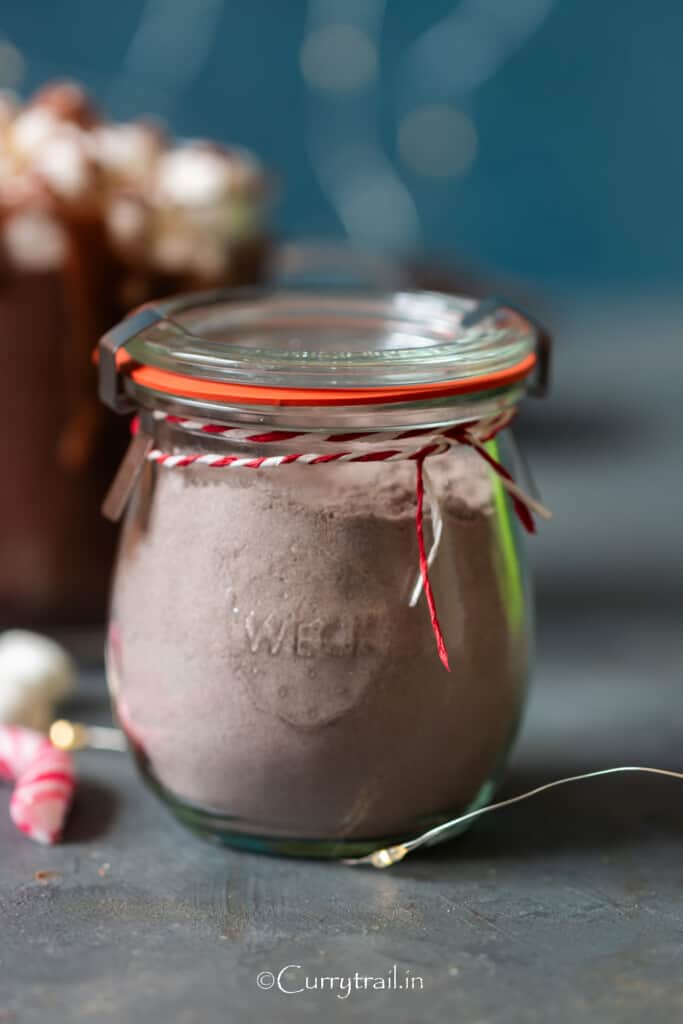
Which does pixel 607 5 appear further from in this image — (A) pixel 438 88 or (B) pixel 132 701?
(B) pixel 132 701

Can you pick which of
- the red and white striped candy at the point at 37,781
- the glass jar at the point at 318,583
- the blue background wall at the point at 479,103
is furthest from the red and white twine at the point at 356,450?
the blue background wall at the point at 479,103

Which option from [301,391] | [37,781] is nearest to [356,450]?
[301,391]

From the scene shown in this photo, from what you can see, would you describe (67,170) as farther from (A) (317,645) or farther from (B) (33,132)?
(A) (317,645)

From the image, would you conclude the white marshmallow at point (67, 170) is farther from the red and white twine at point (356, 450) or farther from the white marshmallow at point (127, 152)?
the red and white twine at point (356, 450)

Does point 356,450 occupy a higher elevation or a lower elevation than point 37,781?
higher

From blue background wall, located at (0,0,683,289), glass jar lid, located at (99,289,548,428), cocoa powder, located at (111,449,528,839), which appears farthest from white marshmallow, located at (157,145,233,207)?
blue background wall, located at (0,0,683,289)
